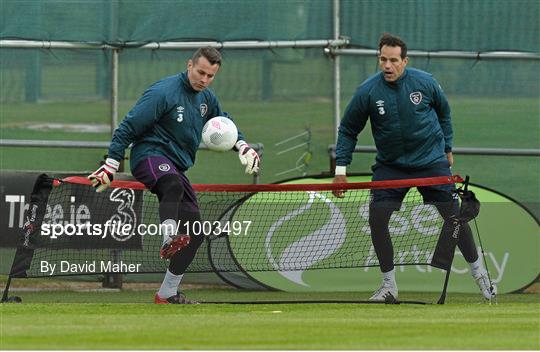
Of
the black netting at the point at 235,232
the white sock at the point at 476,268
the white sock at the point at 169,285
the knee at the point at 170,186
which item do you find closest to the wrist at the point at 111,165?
the knee at the point at 170,186

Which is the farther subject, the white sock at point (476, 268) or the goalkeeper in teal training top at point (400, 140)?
the white sock at point (476, 268)

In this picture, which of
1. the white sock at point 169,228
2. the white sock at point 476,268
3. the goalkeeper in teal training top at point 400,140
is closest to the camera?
the white sock at point 169,228

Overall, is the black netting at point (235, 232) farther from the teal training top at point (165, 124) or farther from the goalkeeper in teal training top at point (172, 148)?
the teal training top at point (165, 124)

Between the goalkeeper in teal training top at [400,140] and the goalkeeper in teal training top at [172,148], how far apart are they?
1.08 meters

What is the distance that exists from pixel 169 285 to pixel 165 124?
4.25ft

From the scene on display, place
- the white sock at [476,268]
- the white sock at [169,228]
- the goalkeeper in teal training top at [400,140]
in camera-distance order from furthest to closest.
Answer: the white sock at [476,268] → the goalkeeper in teal training top at [400,140] → the white sock at [169,228]

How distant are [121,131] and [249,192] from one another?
146cm

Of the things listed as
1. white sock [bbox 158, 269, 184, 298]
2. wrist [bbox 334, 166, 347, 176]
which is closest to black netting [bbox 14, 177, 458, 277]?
wrist [bbox 334, 166, 347, 176]

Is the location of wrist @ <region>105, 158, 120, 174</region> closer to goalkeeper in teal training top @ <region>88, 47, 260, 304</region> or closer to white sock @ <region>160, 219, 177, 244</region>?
goalkeeper in teal training top @ <region>88, 47, 260, 304</region>

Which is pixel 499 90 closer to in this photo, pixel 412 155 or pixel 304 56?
pixel 304 56

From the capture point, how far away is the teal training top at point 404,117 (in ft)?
35.0

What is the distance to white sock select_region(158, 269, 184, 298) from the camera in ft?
34.2

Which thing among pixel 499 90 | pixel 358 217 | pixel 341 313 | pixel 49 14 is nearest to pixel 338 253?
pixel 358 217

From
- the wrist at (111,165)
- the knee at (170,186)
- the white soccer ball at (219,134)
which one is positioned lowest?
the knee at (170,186)
